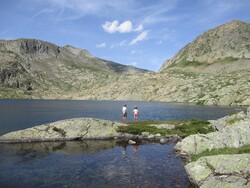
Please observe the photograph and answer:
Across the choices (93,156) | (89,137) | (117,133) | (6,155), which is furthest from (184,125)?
(6,155)

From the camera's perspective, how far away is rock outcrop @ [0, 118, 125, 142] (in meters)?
54.9

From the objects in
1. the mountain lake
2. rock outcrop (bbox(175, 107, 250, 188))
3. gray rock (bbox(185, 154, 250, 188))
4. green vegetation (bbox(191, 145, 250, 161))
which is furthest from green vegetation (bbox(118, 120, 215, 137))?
gray rock (bbox(185, 154, 250, 188))

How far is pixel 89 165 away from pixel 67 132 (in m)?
21.5

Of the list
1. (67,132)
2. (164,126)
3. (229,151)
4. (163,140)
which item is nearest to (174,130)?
(164,126)

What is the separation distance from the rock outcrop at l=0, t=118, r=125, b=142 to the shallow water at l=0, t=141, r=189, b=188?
3679mm

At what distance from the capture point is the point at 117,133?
200ft

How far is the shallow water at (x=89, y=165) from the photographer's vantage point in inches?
1208

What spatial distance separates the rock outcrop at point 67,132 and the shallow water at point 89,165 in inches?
145

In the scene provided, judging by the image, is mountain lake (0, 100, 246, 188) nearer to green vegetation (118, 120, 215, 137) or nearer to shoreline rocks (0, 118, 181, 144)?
shoreline rocks (0, 118, 181, 144)

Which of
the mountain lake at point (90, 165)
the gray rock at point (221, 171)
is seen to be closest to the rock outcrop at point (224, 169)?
the gray rock at point (221, 171)

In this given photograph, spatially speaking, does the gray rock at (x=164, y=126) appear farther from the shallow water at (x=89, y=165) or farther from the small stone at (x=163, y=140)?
the shallow water at (x=89, y=165)

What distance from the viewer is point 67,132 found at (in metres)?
58.0

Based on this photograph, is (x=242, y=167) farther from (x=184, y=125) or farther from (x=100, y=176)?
(x=184, y=125)

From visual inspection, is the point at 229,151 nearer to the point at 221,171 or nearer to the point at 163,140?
the point at 221,171
